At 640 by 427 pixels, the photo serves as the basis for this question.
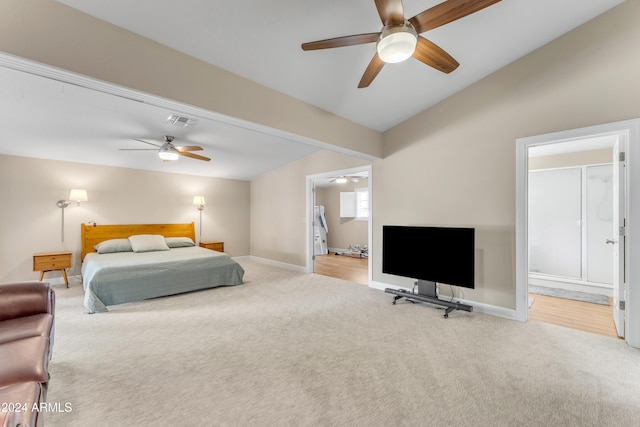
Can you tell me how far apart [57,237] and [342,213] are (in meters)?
6.71

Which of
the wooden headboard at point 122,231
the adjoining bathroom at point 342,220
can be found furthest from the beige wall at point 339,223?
the wooden headboard at point 122,231

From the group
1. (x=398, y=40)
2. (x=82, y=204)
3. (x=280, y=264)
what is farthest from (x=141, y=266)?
(x=398, y=40)

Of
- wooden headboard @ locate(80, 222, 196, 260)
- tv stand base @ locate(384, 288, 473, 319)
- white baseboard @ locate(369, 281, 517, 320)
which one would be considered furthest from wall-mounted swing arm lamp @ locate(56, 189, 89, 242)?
white baseboard @ locate(369, 281, 517, 320)

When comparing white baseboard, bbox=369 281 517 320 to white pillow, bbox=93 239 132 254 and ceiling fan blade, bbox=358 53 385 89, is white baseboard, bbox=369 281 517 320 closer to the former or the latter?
ceiling fan blade, bbox=358 53 385 89

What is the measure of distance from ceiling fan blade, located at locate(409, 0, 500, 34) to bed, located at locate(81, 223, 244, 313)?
4.25 m

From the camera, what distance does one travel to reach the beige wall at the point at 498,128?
8.99ft

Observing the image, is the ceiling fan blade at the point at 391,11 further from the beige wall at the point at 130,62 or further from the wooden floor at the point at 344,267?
the wooden floor at the point at 344,267

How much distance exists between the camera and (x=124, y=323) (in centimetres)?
317

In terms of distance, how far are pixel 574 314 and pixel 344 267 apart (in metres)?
4.04

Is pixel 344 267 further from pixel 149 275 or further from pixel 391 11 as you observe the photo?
pixel 391 11

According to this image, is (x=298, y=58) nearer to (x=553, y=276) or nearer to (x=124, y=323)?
(x=124, y=323)

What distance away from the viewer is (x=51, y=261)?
4.52 metres

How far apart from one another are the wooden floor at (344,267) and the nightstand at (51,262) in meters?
4.46

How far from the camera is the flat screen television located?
3.29 meters
